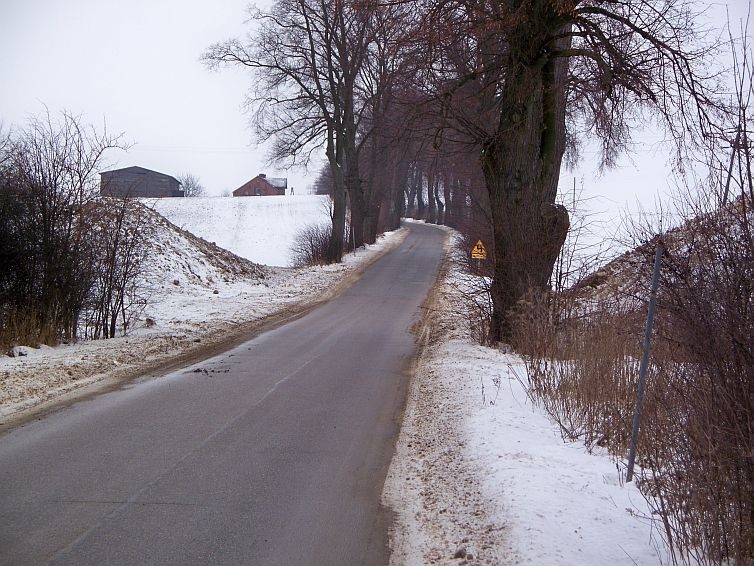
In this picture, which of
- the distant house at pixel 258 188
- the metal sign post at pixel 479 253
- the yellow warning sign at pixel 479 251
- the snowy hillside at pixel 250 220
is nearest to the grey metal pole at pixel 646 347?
the metal sign post at pixel 479 253

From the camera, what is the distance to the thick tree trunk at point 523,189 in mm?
12445

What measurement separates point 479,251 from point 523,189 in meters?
2.51

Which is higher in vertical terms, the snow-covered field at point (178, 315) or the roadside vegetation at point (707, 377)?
the roadside vegetation at point (707, 377)

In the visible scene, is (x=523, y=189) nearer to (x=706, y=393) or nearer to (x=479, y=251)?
(x=479, y=251)

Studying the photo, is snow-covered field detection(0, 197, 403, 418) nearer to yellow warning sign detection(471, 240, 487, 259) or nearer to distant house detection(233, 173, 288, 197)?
yellow warning sign detection(471, 240, 487, 259)

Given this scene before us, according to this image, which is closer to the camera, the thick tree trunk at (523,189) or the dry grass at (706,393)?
the dry grass at (706,393)

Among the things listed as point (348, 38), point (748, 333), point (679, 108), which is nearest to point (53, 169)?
point (679, 108)

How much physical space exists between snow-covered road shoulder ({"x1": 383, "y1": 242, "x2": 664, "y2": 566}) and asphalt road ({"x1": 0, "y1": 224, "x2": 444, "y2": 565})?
276 mm

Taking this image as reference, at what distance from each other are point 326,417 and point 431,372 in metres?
3.08

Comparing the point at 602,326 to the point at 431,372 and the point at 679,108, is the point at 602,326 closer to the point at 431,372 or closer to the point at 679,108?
the point at 431,372

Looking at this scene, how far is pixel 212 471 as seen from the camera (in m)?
6.08

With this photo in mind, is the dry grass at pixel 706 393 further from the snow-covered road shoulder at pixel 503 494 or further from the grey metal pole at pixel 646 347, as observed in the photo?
the snow-covered road shoulder at pixel 503 494

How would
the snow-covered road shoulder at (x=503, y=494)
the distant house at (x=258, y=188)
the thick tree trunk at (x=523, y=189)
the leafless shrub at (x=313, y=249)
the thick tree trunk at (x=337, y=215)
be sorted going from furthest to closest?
the distant house at (x=258, y=188) < the leafless shrub at (x=313, y=249) < the thick tree trunk at (x=337, y=215) < the thick tree trunk at (x=523, y=189) < the snow-covered road shoulder at (x=503, y=494)

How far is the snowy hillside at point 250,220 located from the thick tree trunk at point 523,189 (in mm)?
36590
